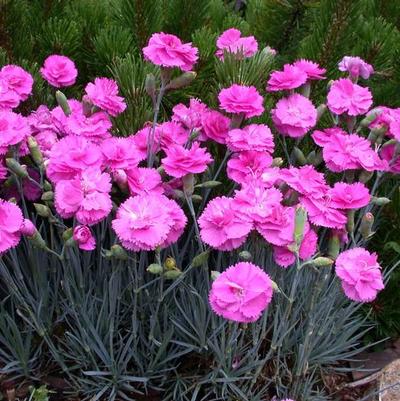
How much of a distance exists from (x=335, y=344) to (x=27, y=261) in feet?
2.21

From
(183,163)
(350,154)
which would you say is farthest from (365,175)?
Result: (183,163)

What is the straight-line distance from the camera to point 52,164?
1.11 metres

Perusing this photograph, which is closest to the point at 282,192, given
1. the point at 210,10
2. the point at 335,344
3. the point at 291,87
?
the point at 291,87

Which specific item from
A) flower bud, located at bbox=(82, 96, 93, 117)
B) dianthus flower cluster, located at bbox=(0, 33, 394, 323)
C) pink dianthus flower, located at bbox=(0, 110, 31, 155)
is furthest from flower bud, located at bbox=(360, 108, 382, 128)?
pink dianthus flower, located at bbox=(0, 110, 31, 155)

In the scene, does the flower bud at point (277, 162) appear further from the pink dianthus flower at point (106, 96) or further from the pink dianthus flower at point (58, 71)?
the pink dianthus flower at point (58, 71)

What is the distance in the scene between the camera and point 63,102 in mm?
1254

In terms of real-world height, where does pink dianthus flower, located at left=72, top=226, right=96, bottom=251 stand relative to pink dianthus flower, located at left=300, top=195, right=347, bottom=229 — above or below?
below

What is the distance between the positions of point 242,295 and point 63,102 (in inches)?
20.7

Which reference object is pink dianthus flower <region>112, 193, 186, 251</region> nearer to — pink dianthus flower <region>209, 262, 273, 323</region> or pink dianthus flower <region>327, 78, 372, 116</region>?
pink dianthus flower <region>209, 262, 273, 323</region>

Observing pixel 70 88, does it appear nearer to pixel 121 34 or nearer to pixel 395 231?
pixel 121 34

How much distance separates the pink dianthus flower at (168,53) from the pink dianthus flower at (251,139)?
0.52 feet

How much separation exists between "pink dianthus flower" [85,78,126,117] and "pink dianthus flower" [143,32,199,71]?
0.37ft

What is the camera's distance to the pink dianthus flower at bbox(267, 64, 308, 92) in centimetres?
130

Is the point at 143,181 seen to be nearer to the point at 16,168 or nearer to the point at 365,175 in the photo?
the point at 16,168
